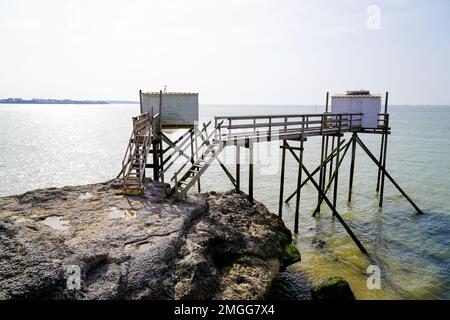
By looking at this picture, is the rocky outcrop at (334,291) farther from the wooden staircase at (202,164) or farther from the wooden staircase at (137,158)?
the wooden staircase at (137,158)

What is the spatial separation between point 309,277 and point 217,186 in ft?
46.0

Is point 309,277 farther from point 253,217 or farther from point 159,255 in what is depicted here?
point 159,255

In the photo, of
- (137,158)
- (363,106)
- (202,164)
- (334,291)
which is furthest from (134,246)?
(363,106)

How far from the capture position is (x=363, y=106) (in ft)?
60.6

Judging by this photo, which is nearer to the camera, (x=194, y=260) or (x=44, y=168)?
(x=194, y=260)

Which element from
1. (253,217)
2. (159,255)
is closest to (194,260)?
(159,255)

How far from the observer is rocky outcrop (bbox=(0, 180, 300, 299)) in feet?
21.4

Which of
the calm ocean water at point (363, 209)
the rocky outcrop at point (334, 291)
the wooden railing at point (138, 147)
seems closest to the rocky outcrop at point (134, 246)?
the wooden railing at point (138, 147)

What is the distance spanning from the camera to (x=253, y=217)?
11.9m

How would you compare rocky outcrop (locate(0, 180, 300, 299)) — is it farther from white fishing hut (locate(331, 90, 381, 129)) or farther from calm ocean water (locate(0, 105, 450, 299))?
white fishing hut (locate(331, 90, 381, 129))

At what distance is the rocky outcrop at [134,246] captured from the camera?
651 cm

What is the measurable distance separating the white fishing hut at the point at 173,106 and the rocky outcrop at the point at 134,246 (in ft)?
20.3

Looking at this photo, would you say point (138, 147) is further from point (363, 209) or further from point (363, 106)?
point (363, 209)

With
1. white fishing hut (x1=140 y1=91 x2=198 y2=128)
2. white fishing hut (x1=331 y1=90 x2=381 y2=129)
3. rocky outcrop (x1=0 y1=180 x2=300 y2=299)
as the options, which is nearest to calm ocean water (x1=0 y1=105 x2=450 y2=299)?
rocky outcrop (x1=0 y1=180 x2=300 y2=299)
